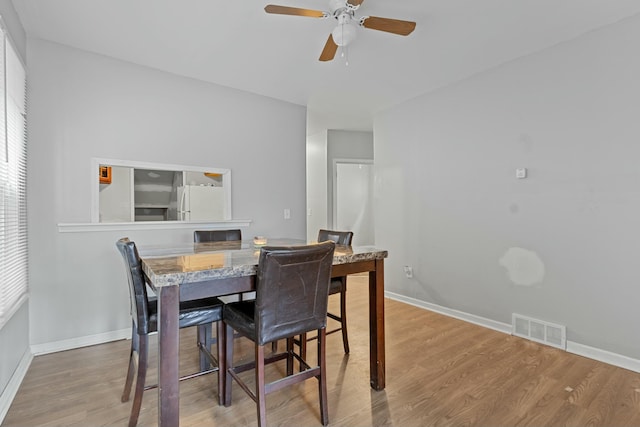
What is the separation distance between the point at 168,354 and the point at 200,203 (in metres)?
2.18

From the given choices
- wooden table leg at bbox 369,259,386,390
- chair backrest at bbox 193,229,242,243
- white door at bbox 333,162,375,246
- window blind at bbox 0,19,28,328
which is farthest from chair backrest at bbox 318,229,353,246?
white door at bbox 333,162,375,246

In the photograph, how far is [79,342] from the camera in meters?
2.67

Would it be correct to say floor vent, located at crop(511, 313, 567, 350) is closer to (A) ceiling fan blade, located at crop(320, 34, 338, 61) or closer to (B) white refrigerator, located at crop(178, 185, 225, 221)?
(A) ceiling fan blade, located at crop(320, 34, 338, 61)

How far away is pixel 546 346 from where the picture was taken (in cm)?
267

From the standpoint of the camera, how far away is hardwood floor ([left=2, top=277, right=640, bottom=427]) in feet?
5.70

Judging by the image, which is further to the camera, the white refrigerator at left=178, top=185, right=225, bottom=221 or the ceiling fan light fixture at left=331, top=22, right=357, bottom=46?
the white refrigerator at left=178, top=185, right=225, bottom=221

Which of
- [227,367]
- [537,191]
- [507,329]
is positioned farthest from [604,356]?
[227,367]

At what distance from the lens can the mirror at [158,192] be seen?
2814 mm

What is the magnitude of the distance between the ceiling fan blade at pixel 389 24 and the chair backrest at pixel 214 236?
1974 mm

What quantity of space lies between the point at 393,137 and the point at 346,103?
0.72 m

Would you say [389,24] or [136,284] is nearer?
[136,284]

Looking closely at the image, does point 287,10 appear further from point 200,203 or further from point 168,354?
point 200,203

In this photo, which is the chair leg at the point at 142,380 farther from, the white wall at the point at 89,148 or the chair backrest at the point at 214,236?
the white wall at the point at 89,148

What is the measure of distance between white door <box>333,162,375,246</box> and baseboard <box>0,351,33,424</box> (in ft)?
14.5
